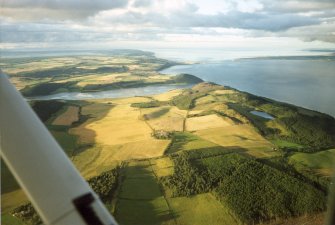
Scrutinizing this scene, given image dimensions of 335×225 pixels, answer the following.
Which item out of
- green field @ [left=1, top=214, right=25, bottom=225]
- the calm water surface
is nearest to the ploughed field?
green field @ [left=1, top=214, right=25, bottom=225]

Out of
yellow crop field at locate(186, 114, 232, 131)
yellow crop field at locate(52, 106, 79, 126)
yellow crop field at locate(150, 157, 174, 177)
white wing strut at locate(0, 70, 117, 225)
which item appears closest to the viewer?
white wing strut at locate(0, 70, 117, 225)

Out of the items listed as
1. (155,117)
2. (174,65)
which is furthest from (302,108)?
(174,65)

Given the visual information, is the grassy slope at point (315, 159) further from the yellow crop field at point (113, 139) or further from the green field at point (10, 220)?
the green field at point (10, 220)

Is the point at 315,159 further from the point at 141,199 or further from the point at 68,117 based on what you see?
the point at 68,117

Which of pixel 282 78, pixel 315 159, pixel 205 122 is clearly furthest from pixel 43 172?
pixel 282 78

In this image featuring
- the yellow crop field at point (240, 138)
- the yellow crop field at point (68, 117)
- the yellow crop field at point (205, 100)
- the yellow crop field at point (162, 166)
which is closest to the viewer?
the yellow crop field at point (162, 166)

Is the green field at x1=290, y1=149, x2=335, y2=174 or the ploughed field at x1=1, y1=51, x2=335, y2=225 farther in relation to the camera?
the green field at x1=290, y1=149, x2=335, y2=174

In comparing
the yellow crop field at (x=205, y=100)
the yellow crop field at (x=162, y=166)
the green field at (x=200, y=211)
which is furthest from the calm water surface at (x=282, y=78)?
the green field at (x=200, y=211)

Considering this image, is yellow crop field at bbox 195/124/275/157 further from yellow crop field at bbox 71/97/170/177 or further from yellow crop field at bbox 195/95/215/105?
yellow crop field at bbox 195/95/215/105
